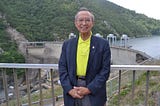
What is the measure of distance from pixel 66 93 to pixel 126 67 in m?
0.66

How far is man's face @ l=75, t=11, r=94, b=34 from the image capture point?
206cm

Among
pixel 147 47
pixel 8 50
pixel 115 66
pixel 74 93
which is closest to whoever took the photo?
pixel 74 93

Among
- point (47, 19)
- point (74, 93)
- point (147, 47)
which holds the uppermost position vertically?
point (47, 19)

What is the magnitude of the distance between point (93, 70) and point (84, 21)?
0.42 metres

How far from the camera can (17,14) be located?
155ft

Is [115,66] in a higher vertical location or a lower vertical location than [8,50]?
higher

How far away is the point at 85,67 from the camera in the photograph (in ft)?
6.72

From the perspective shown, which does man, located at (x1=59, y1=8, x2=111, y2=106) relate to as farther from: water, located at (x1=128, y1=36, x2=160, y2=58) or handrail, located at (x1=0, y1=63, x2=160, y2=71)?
water, located at (x1=128, y1=36, x2=160, y2=58)

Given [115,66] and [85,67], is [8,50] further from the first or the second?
[85,67]

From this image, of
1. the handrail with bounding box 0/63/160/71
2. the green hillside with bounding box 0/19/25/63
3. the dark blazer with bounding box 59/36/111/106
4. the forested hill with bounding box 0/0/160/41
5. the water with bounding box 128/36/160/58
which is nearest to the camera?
the dark blazer with bounding box 59/36/111/106

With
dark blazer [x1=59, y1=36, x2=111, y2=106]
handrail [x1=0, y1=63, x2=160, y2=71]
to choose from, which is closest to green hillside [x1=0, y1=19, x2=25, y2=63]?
handrail [x1=0, y1=63, x2=160, y2=71]

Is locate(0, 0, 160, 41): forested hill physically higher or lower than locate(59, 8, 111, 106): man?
higher

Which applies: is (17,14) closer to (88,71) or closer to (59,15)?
(59,15)

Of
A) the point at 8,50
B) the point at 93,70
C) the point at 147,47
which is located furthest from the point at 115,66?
the point at 147,47
